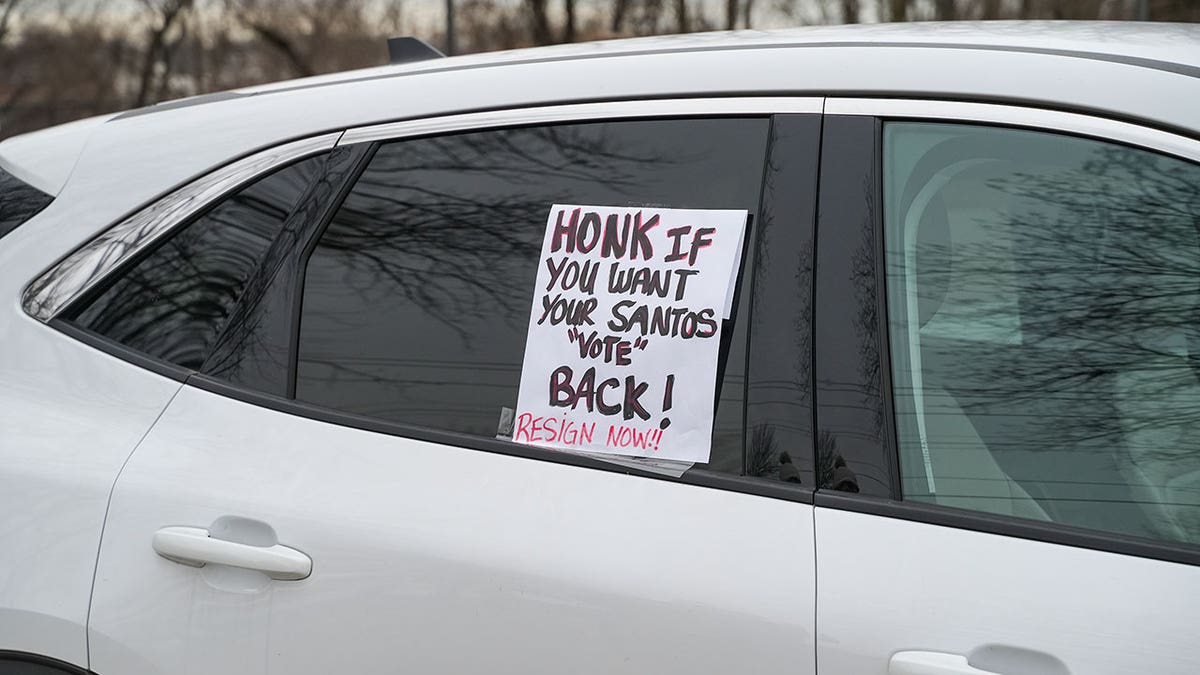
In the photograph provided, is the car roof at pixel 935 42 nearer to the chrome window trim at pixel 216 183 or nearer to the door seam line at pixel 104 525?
the chrome window trim at pixel 216 183

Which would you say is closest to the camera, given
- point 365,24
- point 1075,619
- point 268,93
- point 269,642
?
point 1075,619

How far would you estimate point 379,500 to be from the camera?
1.64 m

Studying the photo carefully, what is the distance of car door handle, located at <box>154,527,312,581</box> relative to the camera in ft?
5.34

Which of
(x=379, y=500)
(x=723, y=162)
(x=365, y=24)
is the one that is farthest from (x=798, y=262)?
(x=365, y=24)

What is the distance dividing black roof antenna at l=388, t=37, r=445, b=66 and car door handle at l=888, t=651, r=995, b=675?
155 centimetres

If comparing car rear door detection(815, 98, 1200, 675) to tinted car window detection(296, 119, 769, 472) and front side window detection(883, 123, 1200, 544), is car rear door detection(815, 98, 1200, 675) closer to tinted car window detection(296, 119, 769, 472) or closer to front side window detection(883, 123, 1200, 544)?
front side window detection(883, 123, 1200, 544)

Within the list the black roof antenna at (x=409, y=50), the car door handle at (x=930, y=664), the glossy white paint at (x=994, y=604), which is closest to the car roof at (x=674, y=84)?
the black roof antenna at (x=409, y=50)

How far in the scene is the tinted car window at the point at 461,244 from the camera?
1.68 metres

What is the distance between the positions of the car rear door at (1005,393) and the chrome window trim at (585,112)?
0.08 m

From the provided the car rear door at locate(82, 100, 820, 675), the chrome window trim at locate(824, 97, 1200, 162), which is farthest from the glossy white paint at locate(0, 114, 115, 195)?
the chrome window trim at locate(824, 97, 1200, 162)

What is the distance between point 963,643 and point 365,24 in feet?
54.0

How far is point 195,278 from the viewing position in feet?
6.18

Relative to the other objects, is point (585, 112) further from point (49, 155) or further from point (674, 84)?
point (49, 155)

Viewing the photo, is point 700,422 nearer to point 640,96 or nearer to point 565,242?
point 565,242
